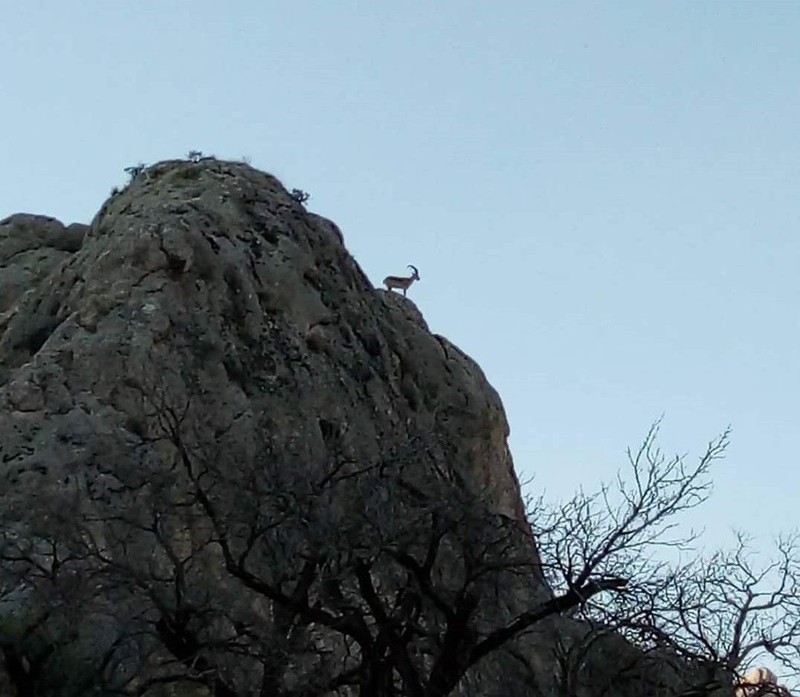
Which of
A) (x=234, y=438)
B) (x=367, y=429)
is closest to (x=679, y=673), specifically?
(x=234, y=438)

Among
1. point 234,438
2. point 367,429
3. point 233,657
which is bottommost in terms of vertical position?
point 233,657

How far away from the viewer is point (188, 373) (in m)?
19.8

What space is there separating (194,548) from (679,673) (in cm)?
544

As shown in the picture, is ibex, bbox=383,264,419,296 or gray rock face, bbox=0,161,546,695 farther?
ibex, bbox=383,264,419,296

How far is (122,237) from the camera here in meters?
21.9

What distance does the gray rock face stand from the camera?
53.5 feet

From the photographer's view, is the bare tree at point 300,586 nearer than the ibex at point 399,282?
Yes

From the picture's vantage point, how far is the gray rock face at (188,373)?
642 inches

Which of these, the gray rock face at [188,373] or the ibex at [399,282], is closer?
the gray rock face at [188,373]

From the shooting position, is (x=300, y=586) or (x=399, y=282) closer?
(x=300, y=586)

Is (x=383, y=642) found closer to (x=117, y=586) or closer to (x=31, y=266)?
(x=117, y=586)

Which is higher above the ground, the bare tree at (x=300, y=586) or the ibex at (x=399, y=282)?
the ibex at (x=399, y=282)

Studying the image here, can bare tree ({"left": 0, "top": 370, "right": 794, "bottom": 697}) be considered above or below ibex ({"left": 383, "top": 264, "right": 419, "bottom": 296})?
below

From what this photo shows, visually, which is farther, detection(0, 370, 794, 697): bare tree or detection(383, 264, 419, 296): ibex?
detection(383, 264, 419, 296): ibex
